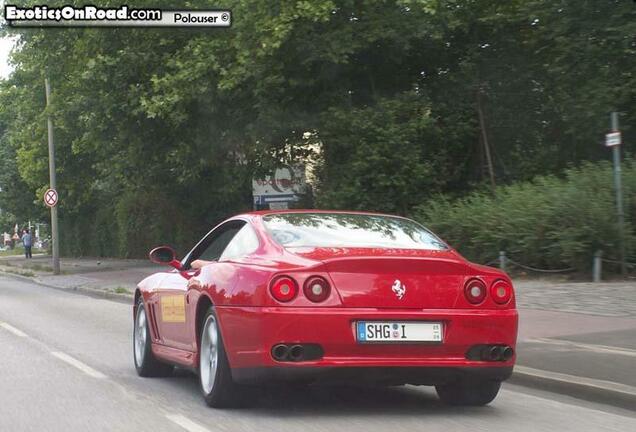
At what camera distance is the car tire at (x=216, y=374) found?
6.39m

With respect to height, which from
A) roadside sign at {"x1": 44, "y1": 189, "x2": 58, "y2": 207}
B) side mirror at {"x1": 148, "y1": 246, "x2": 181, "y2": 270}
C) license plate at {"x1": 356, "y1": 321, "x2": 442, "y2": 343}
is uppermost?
roadside sign at {"x1": 44, "y1": 189, "x2": 58, "y2": 207}

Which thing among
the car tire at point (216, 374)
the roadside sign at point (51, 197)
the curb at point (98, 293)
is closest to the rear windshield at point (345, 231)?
the car tire at point (216, 374)

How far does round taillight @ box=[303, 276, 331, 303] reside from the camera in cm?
601

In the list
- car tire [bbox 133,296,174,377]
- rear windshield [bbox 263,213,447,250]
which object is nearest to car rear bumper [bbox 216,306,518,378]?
rear windshield [bbox 263,213,447,250]

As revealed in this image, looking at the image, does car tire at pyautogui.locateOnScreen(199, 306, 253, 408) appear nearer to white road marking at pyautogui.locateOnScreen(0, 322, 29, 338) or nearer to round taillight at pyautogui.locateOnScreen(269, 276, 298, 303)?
round taillight at pyautogui.locateOnScreen(269, 276, 298, 303)

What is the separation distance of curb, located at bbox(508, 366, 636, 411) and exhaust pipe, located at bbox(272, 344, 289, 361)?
101 inches

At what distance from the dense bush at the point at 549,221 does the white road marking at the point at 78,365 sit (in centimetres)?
957

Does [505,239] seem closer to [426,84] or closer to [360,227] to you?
[426,84]

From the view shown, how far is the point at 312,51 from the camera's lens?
21062mm

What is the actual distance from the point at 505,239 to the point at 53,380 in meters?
11.5

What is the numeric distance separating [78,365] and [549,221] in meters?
10.5

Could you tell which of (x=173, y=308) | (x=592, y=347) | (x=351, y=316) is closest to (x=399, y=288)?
(x=351, y=316)

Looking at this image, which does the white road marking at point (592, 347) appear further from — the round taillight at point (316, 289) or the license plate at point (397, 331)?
the round taillight at point (316, 289)

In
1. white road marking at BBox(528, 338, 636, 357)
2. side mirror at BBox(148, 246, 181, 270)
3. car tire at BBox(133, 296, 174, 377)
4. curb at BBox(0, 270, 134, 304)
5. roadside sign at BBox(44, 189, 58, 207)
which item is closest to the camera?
side mirror at BBox(148, 246, 181, 270)
